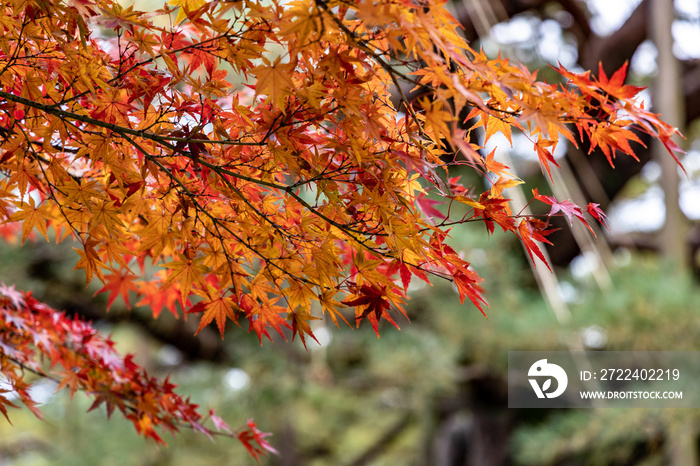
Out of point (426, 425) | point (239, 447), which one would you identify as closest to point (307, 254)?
point (239, 447)

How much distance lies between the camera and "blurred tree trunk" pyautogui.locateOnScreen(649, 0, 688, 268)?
2457mm

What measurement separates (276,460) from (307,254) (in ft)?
8.89

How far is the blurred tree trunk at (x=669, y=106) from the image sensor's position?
96.7 inches

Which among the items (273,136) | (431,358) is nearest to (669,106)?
(431,358)

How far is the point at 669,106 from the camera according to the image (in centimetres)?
248

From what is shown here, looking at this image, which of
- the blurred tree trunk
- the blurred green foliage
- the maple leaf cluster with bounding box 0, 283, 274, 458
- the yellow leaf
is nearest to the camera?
the yellow leaf

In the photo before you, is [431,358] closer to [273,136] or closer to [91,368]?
[91,368]

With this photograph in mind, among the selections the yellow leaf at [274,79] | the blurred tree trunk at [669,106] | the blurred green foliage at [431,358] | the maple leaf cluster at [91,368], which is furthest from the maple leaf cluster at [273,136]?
the blurred tree trunk at [669,106]

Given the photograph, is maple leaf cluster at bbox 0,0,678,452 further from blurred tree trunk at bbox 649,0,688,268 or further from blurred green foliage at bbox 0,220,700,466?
blurred tree trunk at bbox 649,0,688,268

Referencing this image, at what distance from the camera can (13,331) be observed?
899 mm

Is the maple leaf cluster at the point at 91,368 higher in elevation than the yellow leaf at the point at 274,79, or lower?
lower

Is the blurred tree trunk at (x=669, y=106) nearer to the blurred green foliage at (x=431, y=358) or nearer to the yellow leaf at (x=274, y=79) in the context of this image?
the blurred green foliage at (x=431, y=358)

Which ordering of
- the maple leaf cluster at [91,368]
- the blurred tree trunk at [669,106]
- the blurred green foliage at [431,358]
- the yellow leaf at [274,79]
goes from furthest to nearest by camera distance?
the blurred tree trunk at [669,106] → the blurred green foliage at [431,358] → the maple leaf cluster at [91,368] → the yellow leaf at [274,79]

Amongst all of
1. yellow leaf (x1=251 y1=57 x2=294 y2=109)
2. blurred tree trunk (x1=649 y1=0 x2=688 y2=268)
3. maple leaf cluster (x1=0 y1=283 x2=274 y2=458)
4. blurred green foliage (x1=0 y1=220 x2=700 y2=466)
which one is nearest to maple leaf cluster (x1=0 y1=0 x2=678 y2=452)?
yellow leaf (x1=251 y1=57 x2=294 y2=109)
